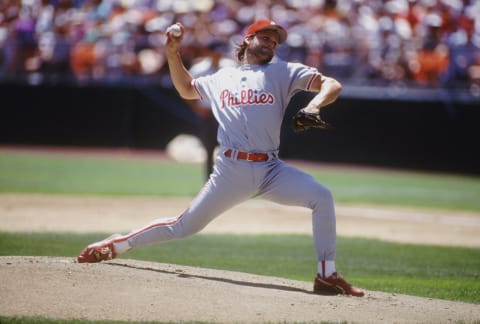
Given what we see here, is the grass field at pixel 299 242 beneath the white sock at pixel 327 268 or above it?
beneath

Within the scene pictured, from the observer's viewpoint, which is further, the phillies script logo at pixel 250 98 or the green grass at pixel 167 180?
the green grass at pixel 167 180

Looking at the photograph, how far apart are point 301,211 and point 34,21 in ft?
35.5

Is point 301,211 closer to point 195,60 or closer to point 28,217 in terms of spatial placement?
point 28,217

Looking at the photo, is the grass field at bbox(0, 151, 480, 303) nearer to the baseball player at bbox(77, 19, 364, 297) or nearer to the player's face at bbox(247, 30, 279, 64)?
the baseball player at bbox(77, 19, 364, 297)

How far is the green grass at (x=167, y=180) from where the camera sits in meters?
14.6

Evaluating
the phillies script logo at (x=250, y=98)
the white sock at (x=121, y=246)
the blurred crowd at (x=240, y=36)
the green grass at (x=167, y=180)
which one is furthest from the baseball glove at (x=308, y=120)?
the blurred crowd at (x=240, y=36)

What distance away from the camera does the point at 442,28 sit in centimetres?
1705

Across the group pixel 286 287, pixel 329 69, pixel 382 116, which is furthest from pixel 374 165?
pixel 286 287

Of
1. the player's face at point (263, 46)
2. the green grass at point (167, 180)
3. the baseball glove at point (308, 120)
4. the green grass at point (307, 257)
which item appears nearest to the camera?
the baseball glove at point (308, 120)

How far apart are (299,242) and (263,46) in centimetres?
442

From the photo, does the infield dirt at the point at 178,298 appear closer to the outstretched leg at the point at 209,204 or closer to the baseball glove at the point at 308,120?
the outstretched leg at the point at 209,204

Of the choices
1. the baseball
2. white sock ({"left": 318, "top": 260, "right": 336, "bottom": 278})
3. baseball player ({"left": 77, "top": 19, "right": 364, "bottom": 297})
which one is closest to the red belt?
baseball player ({"left": 77, "top": 19, "right": 364, "bottom": 297})

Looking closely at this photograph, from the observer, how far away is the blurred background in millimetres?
17031

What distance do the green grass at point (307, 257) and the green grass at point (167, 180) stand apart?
4.33 metres
